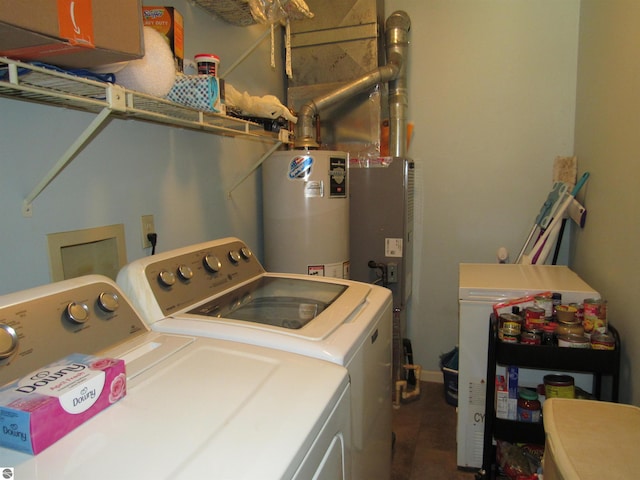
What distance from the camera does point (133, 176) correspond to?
1.47 m

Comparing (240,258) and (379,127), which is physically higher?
(379,127)

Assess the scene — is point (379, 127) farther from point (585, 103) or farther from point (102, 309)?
point (102, 309)

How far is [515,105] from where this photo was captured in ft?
8.73

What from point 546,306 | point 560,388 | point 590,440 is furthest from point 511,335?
point 590,440

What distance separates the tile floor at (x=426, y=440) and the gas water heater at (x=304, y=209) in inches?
41.5

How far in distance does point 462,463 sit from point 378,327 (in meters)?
1.21

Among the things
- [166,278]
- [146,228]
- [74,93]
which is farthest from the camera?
[146,228]

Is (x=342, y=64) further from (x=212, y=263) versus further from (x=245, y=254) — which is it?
(x=212, y=263)

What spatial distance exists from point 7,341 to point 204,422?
0.41m

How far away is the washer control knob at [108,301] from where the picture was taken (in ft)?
3.18

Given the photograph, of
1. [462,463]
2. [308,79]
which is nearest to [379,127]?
[308,79]

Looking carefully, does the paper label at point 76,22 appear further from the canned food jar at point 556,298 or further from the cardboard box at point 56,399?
the canned food jar at point 556,298

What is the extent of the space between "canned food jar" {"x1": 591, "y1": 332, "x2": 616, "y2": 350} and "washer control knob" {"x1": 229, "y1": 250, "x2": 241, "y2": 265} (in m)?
1.38

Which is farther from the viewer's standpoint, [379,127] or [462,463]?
[379,127]
